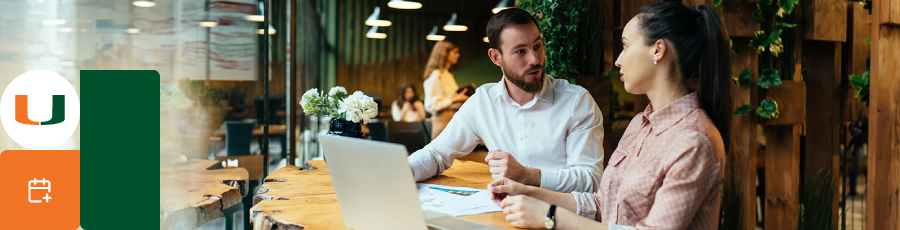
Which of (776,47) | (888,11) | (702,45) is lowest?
(702,45)

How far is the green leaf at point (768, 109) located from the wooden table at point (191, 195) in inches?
84.4

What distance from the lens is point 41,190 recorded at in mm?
1487

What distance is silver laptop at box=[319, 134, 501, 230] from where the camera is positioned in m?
0.90

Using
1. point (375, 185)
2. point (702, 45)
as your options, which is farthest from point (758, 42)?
point (375, 185)

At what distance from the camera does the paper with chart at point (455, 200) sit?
1294mm

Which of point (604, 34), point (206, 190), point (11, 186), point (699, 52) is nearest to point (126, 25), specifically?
point (11, 186)

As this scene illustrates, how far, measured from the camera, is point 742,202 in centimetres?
255

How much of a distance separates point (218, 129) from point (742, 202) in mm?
2255

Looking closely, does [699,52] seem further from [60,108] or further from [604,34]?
[604,34]

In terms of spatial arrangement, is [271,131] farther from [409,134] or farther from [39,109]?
[39,109]

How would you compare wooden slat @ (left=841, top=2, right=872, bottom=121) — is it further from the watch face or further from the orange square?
the orange square

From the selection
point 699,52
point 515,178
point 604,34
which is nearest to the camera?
point 699,52

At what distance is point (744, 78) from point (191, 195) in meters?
2.20

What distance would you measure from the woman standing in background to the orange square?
3.83 meters
